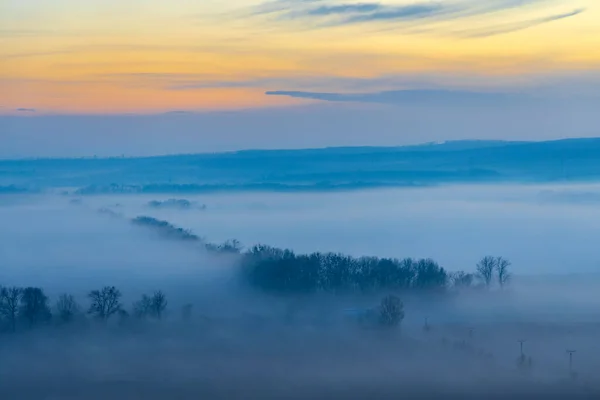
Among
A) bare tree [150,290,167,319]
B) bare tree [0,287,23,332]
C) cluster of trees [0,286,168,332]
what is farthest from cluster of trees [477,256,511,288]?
bare tree [0,287,23,332]

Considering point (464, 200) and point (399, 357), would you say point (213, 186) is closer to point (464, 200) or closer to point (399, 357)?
point (464, 200)

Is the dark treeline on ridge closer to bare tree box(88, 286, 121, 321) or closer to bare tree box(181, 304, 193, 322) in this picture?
bare tree box(181, 304, 193, 322)

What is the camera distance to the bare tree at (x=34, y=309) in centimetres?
3816

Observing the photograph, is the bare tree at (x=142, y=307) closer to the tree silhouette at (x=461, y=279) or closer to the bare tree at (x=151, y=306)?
the bare tree at (x=151, y=306)

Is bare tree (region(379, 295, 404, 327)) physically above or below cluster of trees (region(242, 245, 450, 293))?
below

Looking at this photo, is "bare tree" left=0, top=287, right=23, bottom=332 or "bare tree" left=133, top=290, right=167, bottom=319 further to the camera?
"bare tree" left=133, top=290, right=167, bottom=319

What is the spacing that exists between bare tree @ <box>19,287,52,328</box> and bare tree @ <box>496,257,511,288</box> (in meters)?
30.7

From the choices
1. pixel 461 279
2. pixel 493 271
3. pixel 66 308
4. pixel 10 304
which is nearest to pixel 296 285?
pixel 461 279

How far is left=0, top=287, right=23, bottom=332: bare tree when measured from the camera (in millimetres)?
37625

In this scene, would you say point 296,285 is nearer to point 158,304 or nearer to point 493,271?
point 158,304

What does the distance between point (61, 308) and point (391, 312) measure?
618 inches

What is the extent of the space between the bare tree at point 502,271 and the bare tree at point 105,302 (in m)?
26.3

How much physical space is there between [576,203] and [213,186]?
2799 inches

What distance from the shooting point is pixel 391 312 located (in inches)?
1618
